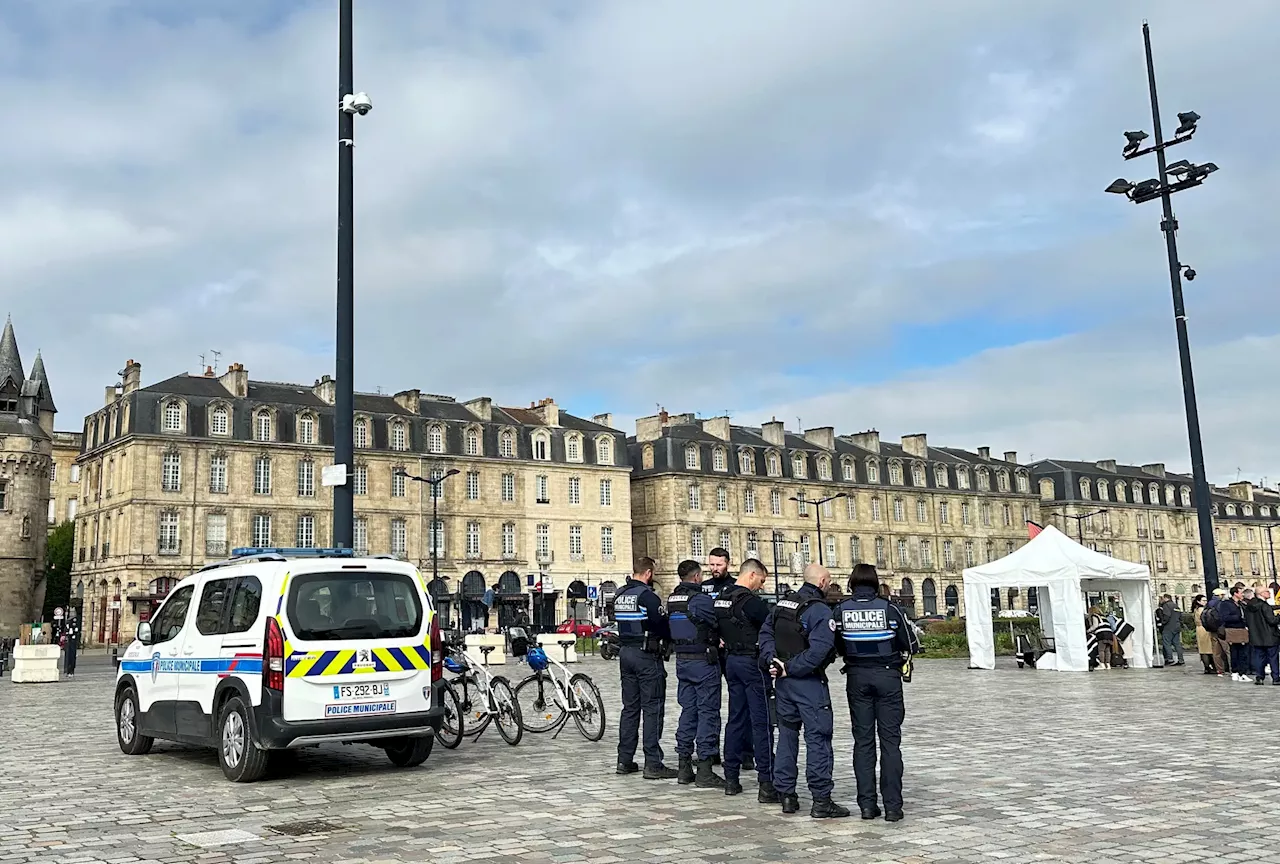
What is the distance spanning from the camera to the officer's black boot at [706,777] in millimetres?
9633

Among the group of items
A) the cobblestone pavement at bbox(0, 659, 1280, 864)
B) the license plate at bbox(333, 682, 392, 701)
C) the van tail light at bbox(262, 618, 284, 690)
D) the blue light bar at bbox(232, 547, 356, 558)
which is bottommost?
the cobblestone pavement at bbox(0, 659, 1280, 864)

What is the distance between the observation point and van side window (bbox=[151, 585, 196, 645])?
11534 millimetres

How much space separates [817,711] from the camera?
8.27m

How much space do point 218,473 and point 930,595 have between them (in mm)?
48054

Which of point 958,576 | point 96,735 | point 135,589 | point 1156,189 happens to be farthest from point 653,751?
point 958,576

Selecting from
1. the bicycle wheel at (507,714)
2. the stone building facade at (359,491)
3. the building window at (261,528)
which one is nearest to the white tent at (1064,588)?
the bicycle wheel at (507,714)

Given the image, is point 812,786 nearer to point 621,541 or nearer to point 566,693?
point 566,693

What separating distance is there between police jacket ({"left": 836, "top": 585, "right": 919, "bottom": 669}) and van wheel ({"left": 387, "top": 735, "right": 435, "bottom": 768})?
4598 mm

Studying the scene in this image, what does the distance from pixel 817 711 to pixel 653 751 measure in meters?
2.36

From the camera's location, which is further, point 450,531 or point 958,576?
point 958,576

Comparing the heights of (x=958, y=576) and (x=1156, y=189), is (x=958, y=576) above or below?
below

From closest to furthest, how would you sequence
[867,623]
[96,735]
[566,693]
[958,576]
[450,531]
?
[867,623] < [566,693] < [96,735] < [450,531] < [958,576]

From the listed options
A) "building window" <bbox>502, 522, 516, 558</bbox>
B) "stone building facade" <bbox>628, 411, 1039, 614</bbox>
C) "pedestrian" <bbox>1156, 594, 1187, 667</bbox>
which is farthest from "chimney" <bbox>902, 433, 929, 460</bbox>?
"pedestrian" <bbox>1156, 594, 1187, 667</bbox>

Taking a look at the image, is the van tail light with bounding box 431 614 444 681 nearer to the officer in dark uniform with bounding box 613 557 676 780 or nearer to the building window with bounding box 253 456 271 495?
the officer in dark uniform with bounding box 613 557 676 780
